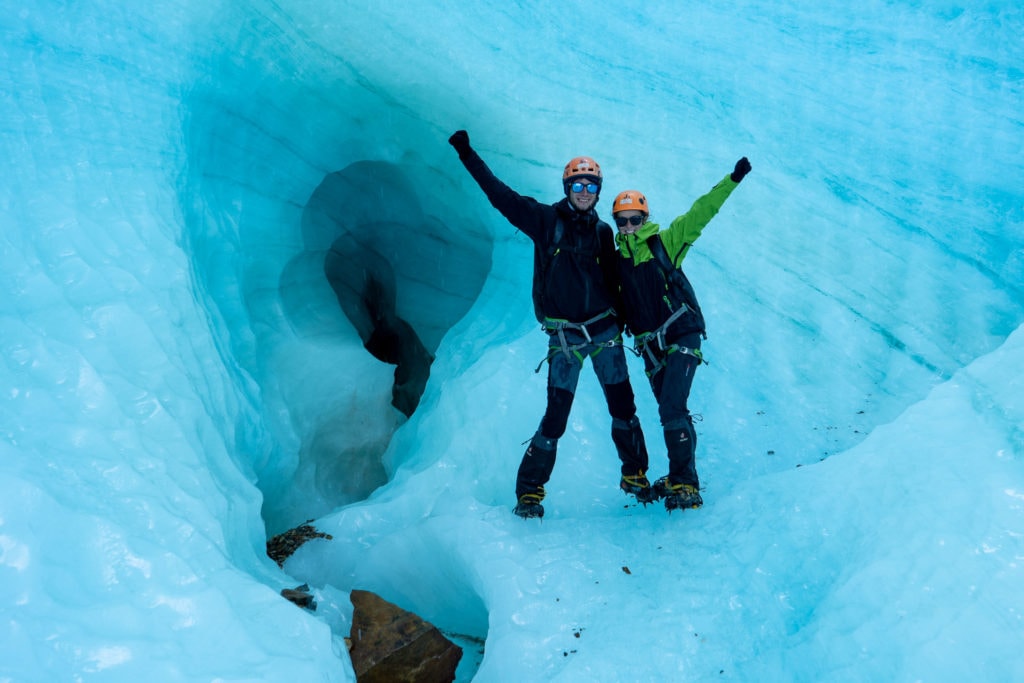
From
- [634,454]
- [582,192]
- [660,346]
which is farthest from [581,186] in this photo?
[634,454]

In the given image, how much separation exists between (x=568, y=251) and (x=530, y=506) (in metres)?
1.42

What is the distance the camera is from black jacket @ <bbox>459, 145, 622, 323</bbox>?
360 cm

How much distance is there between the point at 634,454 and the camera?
3857 mm

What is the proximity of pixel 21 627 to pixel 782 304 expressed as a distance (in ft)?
15.4

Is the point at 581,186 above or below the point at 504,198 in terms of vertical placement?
above

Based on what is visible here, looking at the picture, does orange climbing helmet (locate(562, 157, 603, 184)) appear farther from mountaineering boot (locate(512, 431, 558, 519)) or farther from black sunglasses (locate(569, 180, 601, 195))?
mountaineering boot (locate(512, 431, 558, 519))

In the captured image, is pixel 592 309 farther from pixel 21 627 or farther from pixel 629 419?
pixel 21 627

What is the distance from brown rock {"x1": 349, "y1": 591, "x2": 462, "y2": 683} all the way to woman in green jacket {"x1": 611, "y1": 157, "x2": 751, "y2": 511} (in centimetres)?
141

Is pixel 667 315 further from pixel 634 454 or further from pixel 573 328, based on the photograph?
pixel 634 454

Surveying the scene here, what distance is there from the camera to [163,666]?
8.39 ft

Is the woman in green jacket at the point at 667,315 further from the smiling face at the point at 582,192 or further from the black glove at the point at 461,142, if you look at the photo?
the black glove at the point at 461,142

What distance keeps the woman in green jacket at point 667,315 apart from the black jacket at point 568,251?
0.12 meters

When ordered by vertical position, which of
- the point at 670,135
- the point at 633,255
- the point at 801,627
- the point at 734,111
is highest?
the point at 734,111

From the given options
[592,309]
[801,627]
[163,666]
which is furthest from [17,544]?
[801,627]
